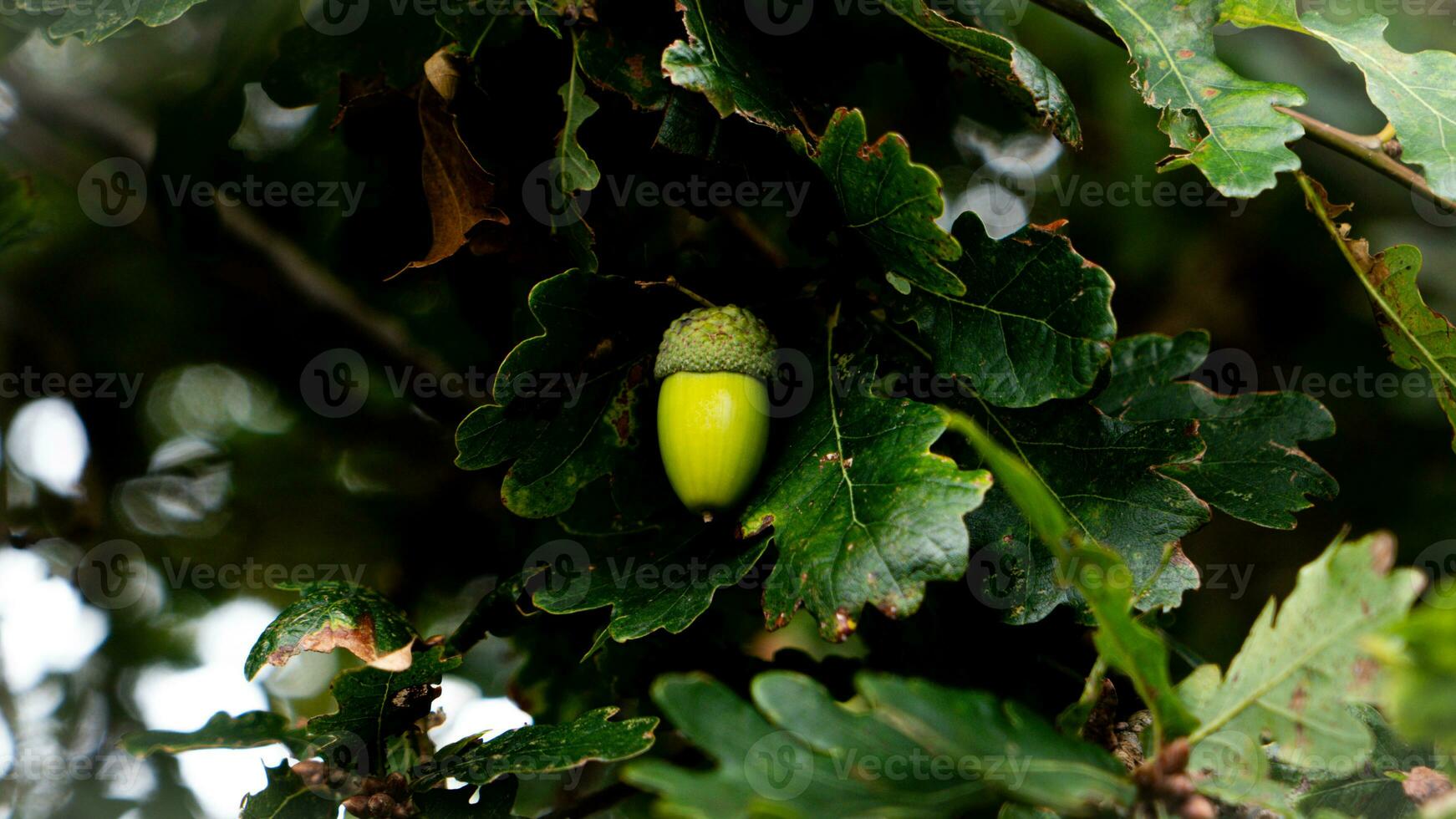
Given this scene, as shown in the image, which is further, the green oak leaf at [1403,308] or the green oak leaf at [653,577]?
the green oak leaf at [1403,308]

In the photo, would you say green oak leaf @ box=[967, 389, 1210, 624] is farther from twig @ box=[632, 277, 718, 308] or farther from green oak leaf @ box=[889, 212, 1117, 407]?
twig @ box=[632, 277, 718, 308]

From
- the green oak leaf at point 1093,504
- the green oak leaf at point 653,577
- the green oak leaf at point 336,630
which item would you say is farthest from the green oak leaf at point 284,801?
the green oak leaf at point 1093,504

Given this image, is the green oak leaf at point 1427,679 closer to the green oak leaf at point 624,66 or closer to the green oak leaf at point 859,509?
the green oak leaf at point 859,509

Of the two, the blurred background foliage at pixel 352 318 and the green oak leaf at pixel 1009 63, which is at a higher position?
the green oak leaf at pixel 1009 63

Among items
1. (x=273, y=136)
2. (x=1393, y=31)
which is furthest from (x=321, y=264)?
(x=1393, y=31)

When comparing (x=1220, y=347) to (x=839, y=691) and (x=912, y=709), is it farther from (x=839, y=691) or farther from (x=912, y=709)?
(x=912, y=709)

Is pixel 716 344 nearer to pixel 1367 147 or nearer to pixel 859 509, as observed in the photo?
pixel 859 509
